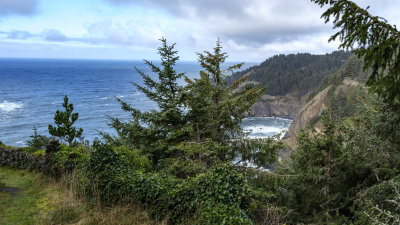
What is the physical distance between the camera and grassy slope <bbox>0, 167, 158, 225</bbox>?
6094 mm

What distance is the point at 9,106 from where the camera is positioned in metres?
78.9

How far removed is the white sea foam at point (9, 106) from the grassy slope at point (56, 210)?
3317 inches

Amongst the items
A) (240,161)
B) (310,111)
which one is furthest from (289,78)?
(240,161)

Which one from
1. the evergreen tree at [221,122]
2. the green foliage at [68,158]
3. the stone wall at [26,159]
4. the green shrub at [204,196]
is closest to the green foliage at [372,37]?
the green shrub at [204,196]

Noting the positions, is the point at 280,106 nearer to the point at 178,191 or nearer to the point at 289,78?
the point at 289,78

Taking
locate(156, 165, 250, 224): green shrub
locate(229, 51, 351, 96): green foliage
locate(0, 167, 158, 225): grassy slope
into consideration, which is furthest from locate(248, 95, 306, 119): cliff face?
locate(156, 165, 250, 224): green shrub

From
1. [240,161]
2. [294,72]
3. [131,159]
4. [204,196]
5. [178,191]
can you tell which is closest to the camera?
[204,196]

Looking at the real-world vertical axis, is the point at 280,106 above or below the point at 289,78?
below

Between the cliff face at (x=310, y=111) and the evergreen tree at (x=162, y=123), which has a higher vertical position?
the evergreen tree at (x=162, y=123)

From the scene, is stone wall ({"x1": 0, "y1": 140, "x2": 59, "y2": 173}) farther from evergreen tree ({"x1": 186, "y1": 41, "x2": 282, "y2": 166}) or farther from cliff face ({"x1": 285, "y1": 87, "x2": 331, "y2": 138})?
cliff face ({"x1": 285, "y1": 87, "x2": 331, "y2": 138})

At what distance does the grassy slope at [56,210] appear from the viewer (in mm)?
6094

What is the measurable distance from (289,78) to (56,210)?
536ft

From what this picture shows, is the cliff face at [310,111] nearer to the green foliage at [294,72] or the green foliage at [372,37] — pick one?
the green foliage at [294,72]

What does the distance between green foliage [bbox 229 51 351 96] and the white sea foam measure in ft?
314
